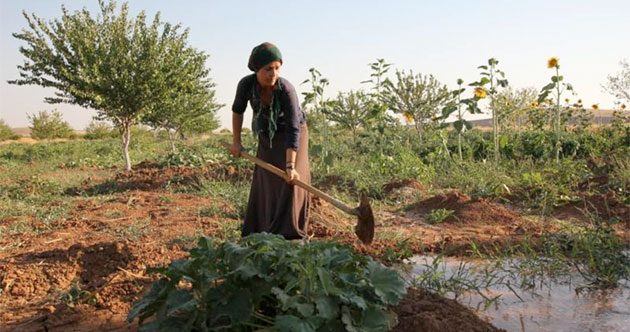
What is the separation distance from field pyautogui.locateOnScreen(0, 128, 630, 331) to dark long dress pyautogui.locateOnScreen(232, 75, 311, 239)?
8.8 inches

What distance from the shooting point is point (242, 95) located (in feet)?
12.5

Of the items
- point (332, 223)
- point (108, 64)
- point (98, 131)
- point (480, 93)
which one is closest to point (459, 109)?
point (480, 93)

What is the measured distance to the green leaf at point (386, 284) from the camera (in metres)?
1.89

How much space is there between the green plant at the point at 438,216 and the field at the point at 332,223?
19 millimetres

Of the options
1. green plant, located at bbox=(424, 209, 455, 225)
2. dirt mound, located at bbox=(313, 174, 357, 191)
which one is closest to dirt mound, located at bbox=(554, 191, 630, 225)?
green plant, located at bbox=(424, 209, 455, 225)

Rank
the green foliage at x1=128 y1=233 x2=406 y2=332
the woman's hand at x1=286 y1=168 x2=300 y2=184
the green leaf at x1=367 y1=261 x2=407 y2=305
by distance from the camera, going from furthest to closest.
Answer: the woman's hand at x1=286 y1=168 x2=300 y2=184, the green leaf at x1=367 y1=261 x2=407 y2=305, the green foliage at x1=128 y1=233 x2=406 y2=332

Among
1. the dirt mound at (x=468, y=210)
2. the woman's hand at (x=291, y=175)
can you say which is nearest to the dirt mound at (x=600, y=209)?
the dirt mound at (x=468, y=210)

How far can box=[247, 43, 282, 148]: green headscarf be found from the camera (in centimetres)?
346

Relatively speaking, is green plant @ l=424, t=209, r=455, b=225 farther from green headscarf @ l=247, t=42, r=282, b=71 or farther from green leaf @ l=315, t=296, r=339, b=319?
green leaf @ l=315, t=296, r=339, b=319

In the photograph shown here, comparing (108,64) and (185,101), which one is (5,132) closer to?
(185,101)

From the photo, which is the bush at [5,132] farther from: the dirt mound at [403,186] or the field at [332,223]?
the dirt mound at [403,186]

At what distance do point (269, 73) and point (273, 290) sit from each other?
2063 mm

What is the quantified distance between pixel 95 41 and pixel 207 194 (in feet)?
19.2

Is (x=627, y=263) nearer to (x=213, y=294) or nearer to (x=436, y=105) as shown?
(x=213, y=294)
